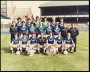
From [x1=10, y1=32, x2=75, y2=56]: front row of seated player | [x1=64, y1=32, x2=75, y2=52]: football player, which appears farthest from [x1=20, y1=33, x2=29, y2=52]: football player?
[x1=64, y1=32, x2=75, y2=52]: football player

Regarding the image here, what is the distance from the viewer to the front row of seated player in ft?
48.3

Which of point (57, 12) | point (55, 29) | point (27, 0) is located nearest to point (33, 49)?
point (55, 29)

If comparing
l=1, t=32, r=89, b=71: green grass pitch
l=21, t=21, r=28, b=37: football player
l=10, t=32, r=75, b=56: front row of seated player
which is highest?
l=21, t=21, r=28, b=37: football player

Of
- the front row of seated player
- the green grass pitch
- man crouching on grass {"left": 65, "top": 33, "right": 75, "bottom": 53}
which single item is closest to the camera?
the green grass pitch

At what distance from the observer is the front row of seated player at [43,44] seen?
14727 millimetres

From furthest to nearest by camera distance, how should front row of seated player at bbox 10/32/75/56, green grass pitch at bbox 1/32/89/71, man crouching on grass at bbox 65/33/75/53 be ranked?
man crouching on grass at bbox 65/33/75/53 < front row of seated player at bbox 10/32/75/56 < green grass pitch at bbox 1/32/89/71

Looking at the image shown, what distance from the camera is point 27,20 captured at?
50.1 feet

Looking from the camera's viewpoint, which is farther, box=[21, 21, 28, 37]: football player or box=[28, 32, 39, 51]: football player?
box=[21, 21, 28, 37]: football player

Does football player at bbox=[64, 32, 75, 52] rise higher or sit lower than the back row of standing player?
lower

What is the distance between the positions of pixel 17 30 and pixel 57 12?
2000 inches

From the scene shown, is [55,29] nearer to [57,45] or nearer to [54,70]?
[57,45]

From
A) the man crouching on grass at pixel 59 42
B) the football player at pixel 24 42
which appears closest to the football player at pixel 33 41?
the football player at pixel 24 42

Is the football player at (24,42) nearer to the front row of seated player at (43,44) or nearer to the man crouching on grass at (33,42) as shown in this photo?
the front row of seated player at (43,44)

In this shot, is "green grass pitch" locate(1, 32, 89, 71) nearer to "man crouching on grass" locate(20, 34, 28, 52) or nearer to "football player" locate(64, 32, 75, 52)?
"football player" locate(64, 32, 75, 52)
